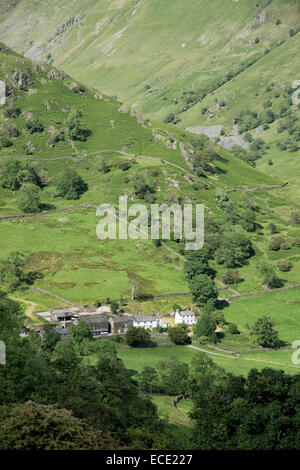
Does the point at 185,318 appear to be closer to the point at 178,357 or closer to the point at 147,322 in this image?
the point at 147,322

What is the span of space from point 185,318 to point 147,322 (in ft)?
34.6

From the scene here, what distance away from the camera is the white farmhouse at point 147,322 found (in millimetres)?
113750

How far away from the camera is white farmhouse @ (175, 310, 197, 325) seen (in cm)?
11912

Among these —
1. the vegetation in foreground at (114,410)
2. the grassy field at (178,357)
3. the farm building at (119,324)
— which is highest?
the vegetation in foreground at (114,410)

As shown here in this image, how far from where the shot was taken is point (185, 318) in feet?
391

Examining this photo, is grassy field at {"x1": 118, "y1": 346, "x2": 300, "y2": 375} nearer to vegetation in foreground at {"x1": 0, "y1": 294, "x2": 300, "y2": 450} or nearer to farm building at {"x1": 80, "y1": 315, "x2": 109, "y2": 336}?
farm building at {"x1": 80, "y1": 315, "x2": 109, "y2": 336}

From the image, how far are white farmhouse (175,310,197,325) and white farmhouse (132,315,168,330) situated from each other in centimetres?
481

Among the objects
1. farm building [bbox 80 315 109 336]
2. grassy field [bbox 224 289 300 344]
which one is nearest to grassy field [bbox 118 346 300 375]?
farm building [bbox 80 315 109 336]

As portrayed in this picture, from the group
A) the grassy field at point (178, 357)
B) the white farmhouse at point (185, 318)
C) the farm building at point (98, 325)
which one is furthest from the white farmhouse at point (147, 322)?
the grassy field at point (178, 357)

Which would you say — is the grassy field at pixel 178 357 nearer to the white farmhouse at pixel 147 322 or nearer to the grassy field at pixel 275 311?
the white farmhouse at pixel 147 322

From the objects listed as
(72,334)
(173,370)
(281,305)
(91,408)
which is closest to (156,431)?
(91,408)

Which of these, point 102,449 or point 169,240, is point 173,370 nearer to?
point 102,449

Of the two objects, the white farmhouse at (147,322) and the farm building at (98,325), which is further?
the white farmhouse at (147,322)

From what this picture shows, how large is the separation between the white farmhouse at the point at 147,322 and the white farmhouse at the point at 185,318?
15.8ft
